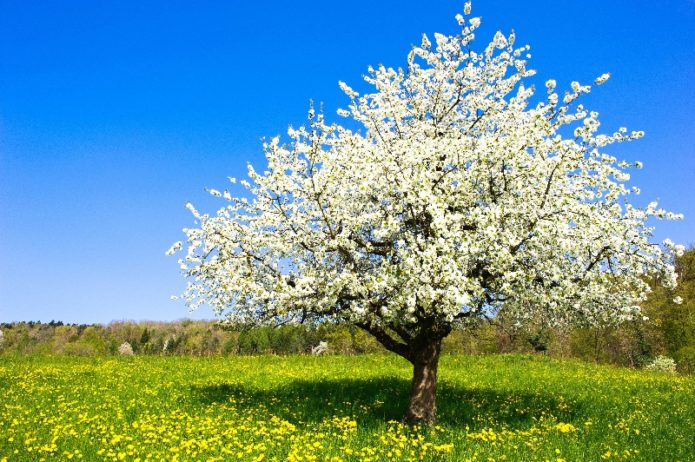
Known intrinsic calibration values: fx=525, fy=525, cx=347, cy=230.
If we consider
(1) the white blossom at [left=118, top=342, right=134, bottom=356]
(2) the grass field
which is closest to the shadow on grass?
(2) the grass field

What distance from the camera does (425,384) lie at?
15.1 metres

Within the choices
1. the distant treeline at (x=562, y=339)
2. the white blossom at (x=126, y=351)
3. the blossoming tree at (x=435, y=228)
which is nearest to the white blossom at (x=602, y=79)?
the blossoming tree at (x=435, y=228)

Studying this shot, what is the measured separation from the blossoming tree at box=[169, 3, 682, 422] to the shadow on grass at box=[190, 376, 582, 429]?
1771 mm

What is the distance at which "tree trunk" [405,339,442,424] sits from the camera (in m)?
14.9

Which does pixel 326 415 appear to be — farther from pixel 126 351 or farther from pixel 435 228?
pixel 126 351

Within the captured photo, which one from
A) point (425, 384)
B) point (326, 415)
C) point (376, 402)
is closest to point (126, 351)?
point (376, 402)

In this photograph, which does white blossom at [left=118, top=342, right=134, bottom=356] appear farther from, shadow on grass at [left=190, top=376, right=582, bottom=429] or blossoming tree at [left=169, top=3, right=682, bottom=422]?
blossoming tree at [left=169, top=3, right=682, bottom=422]

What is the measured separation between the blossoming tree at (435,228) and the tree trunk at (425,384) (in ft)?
0.12

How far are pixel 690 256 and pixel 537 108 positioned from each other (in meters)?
49.3

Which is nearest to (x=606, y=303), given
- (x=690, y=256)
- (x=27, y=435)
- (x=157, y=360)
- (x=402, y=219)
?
(x=402, y=219)

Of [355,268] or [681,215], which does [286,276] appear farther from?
[681,215]

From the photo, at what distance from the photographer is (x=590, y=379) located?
25.5 m

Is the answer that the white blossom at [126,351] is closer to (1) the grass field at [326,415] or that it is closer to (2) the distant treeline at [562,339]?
(2) the distant treeline at [562,339]

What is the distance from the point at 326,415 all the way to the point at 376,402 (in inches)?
101
